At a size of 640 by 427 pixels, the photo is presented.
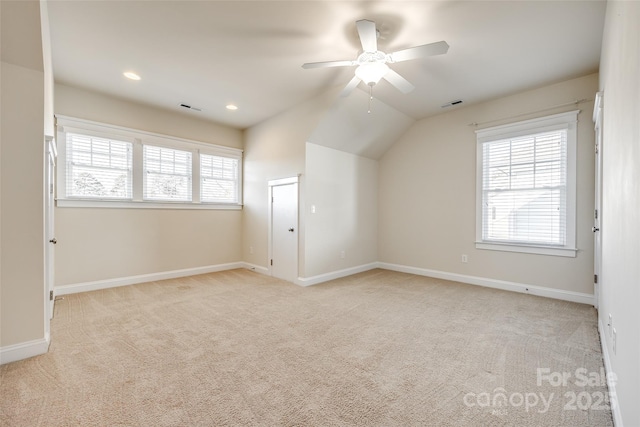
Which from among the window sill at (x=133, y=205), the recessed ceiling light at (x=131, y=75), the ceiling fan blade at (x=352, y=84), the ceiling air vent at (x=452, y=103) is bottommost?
the window sill at (x=133, y=205)

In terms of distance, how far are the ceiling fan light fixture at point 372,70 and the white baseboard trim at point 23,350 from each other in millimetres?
3763

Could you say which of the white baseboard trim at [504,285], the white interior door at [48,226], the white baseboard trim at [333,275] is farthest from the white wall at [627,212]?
the white interior door at [48,226]

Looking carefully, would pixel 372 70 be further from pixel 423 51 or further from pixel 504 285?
pixel 504 285

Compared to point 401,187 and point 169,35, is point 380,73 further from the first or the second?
point 401,187

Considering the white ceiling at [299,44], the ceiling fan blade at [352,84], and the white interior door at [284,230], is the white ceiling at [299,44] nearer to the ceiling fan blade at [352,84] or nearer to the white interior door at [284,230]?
the ceiling fan blade at [352,84]

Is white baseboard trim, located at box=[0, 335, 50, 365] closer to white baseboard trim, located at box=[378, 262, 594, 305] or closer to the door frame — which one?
the door frame

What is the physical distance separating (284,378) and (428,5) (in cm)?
331

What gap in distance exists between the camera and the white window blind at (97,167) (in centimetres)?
404

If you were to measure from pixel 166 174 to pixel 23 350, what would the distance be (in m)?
3.32

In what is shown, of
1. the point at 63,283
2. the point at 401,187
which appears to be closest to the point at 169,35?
the point at 63,283

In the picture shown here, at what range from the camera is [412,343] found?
2.55 metres

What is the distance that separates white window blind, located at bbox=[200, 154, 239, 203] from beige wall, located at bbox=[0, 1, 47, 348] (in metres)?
3.10

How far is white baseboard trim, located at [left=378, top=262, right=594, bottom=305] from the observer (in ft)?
12.0

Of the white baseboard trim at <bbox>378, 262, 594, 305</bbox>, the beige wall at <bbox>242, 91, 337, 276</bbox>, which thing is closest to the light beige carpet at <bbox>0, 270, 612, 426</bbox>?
the white baseboard trim at <bbox>378, 262, 594, 305</bbox>
